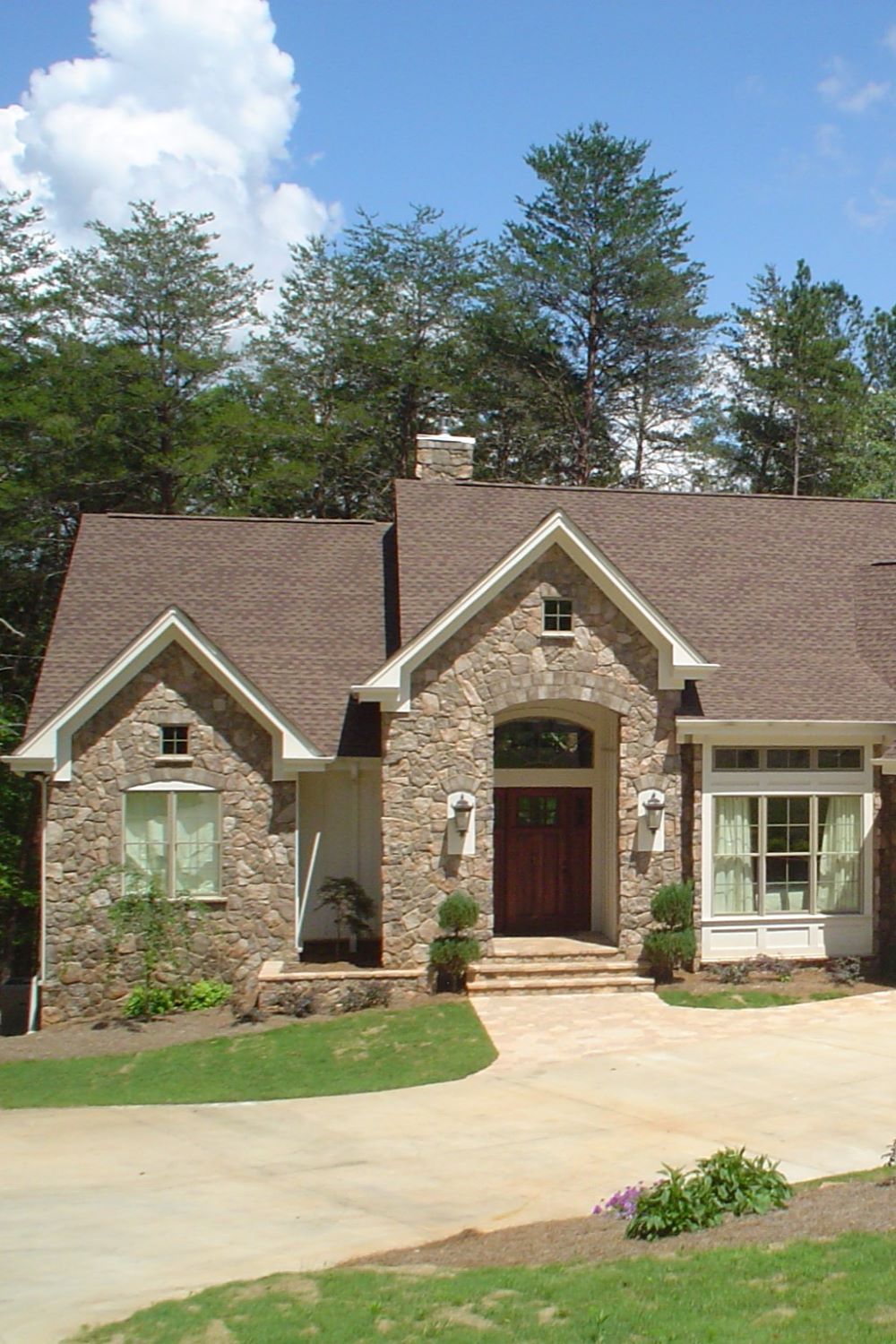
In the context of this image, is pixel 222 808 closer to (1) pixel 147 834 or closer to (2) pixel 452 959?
(1) pixel 147 834

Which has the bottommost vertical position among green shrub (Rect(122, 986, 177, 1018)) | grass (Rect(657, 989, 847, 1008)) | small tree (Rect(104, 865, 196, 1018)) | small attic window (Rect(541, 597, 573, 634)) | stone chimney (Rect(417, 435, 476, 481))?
green shrub (Rect(122, 986, 177, 1018))

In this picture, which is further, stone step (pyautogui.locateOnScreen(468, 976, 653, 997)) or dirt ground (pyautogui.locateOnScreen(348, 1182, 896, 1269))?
stone step (pyautogui.locateOnScreen(468, 976, 653, 997))

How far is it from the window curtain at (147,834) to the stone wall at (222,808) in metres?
0.17

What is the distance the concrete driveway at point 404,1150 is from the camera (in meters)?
9.20

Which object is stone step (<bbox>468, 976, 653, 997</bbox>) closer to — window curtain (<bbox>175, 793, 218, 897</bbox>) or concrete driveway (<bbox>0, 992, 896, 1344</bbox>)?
concrete driveway (<bbox>0, 992, 896, 1344</bbox>)

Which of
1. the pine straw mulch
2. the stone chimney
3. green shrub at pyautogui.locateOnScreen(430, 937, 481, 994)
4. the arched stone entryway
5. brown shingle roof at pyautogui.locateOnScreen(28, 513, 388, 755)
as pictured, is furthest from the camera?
the stone chimney

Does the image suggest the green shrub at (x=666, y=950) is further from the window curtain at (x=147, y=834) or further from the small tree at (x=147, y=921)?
the window curtain at (x=147, y=834)

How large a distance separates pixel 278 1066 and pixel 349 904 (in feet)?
15.6

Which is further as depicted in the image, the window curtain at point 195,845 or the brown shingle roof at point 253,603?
the brown shingle roof at point 253,603

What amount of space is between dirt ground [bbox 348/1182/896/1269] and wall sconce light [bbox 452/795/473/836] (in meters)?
9.24

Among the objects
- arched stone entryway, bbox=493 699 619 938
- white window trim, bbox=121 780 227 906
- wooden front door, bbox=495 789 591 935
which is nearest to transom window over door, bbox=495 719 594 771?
arched stone entryway, bbox=493 699 619 938

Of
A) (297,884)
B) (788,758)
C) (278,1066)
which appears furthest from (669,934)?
(278,1066)

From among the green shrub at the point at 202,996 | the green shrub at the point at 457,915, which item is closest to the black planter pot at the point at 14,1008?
the green shrub at the point at 202,996

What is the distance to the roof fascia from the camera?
19.4 m
